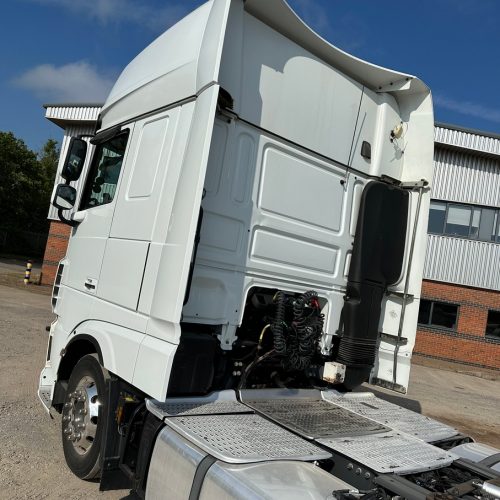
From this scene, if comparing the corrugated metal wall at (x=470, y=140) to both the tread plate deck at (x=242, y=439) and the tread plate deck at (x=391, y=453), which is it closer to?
the tread plate deck at (x=391, y=453)

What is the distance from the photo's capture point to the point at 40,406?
5.49 meters

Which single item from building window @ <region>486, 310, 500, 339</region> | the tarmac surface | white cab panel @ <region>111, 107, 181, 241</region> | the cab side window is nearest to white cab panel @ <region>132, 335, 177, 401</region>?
white cab panel @ <region>111, 107, 181, 241</region>

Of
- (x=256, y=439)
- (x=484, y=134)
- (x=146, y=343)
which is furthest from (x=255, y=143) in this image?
(x=484, y=134)

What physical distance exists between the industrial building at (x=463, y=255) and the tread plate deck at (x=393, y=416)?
14.4 meters

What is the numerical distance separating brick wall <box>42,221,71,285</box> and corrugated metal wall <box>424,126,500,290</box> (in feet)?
48.2

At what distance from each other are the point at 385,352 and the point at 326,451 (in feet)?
6.85

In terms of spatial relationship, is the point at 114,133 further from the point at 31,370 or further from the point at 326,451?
the point at 31,370

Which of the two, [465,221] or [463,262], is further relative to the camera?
[465,221]

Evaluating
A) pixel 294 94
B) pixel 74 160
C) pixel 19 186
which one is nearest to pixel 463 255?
pixel 294 94

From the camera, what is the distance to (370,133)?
4582 millimetres

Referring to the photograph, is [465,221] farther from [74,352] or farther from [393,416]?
[74,352]

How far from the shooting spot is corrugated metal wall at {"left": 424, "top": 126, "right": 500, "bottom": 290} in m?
17.4

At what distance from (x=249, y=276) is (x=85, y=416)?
1.67m

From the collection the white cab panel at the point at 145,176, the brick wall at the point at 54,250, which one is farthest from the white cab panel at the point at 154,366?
the brick wall at the point at 54,250
